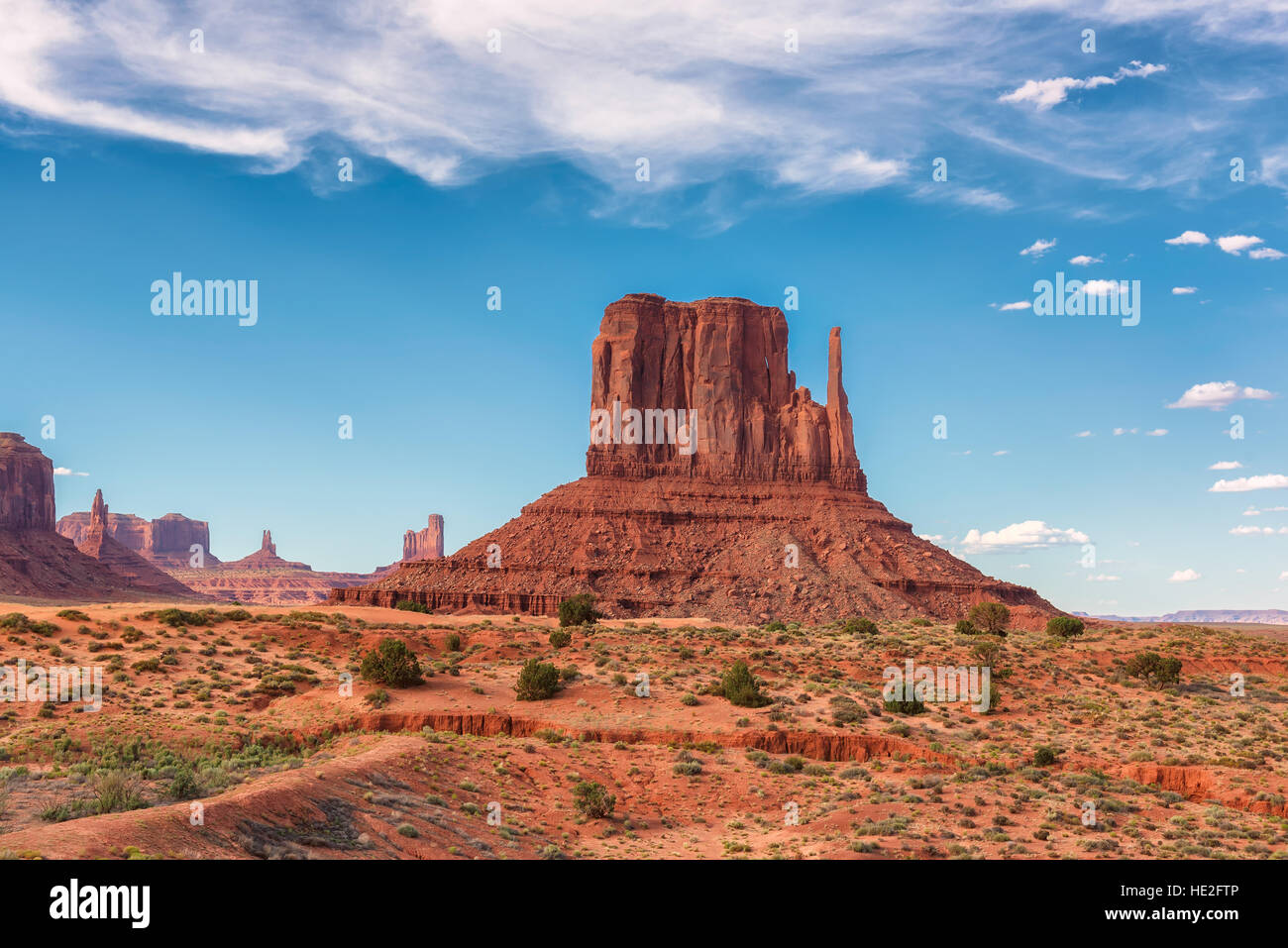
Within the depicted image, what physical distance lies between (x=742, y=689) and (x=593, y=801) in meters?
13.0

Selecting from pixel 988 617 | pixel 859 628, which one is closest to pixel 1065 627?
pixel 988 617

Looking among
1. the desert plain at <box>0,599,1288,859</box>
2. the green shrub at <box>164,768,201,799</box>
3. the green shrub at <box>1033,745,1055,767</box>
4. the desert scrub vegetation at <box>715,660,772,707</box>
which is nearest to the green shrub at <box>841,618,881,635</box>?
the desert plain at <box>0,599,1288,859</box>

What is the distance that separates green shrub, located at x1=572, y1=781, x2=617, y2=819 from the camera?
23.8 m

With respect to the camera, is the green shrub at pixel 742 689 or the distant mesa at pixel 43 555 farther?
the distant mesa at pixel 43 555

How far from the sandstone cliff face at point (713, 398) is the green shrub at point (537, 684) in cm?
8170

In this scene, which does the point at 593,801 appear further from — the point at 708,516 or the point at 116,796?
the point at 708,516

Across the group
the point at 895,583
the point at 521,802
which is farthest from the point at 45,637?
the point at 895,583

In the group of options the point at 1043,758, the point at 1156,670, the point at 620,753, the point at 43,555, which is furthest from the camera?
the point at 43,555

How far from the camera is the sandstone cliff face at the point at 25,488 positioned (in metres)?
159

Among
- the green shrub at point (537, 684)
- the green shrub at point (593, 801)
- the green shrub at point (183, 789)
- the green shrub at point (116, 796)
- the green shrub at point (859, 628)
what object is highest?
the green shrub at point (116, 796)

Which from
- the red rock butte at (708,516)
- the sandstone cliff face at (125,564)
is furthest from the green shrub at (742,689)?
the sandstone cliff face at (125,564)

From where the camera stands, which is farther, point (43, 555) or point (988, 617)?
point (43, 555)

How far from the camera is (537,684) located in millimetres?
36562

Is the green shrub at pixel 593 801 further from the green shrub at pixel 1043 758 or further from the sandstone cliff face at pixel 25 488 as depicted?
the sandstone cliff face at pixel 25 488
